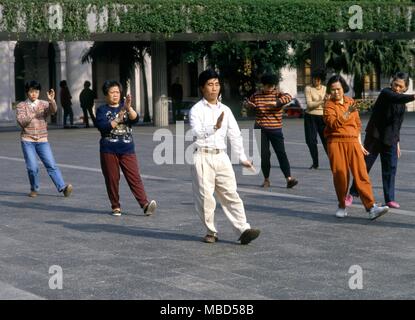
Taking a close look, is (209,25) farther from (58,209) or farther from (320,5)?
(58,209)

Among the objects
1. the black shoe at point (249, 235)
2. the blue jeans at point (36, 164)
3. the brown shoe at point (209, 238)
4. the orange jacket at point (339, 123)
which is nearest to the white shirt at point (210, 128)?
the black shoe at point (249, 235)

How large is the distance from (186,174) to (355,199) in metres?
4.48

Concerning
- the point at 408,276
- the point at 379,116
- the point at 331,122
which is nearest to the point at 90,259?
the point at 408,276

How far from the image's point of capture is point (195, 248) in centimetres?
923

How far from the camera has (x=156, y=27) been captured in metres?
31.5

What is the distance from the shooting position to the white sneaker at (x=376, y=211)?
10.7 meters

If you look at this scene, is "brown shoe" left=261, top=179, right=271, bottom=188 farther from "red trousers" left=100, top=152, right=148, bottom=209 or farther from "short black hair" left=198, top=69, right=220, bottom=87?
"short black hair" left=198, top=69, right=220, bottom=87

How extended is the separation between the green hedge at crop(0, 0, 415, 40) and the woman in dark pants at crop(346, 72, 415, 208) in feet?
62.3

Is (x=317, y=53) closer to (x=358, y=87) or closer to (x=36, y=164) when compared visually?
(x=358, y=87)

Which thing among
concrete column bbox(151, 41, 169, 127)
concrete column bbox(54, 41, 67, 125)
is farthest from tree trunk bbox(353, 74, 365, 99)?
concrete column bbox(151, 41, 169, 127)

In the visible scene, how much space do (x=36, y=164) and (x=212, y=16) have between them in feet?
62.7

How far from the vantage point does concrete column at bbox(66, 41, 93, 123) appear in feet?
138

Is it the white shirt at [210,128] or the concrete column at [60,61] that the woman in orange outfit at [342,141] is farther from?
the concrete column at [60,61]

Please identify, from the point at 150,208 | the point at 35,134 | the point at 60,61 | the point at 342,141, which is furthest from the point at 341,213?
the point at 60,61
